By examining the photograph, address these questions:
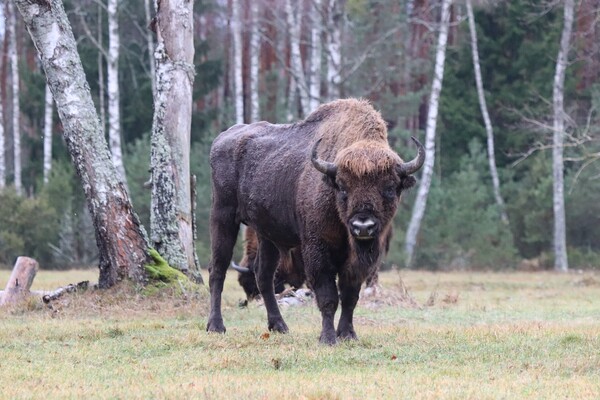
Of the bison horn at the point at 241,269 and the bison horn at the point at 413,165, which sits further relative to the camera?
the bison horn at the point at 241,269

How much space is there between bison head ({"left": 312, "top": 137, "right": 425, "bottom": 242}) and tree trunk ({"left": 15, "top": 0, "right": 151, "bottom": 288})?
17.1 feet

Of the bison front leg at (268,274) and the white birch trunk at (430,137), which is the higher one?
the white birch trunk at (430,137)

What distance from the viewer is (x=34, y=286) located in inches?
822

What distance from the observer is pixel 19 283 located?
48.7 ft

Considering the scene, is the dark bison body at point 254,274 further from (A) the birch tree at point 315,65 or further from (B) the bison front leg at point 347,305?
(A) the birch tree at point 315,65

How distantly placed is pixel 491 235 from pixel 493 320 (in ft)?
64.4

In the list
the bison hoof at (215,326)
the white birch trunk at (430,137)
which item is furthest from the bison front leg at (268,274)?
the white birch trunk at (430,137)

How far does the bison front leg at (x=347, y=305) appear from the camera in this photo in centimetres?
1016

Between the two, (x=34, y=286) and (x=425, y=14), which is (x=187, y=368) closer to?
(x=34, y=286)

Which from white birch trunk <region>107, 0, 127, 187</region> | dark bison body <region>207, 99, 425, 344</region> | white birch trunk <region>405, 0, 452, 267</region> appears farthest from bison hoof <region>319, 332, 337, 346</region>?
white birch trunk <region>405, 0, 452, 267</region>

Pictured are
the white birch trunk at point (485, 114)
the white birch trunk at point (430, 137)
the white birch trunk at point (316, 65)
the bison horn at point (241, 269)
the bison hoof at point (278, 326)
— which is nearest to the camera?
the bison hoof at point (278, 326)

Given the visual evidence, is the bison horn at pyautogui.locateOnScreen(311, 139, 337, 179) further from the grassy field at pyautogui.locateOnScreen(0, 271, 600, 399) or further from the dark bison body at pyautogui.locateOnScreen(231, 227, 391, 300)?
the dark bison body at pyautogui.locateOnScreen(231, 227, 391, 300)

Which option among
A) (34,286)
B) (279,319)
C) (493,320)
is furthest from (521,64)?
(279,319)

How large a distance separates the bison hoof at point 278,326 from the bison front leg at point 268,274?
0.06 meters
